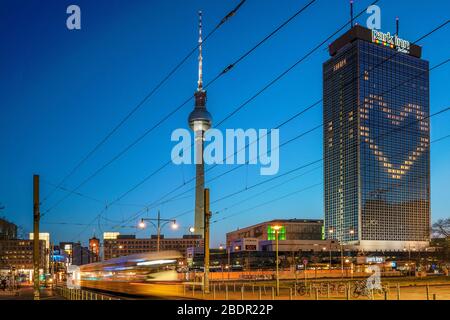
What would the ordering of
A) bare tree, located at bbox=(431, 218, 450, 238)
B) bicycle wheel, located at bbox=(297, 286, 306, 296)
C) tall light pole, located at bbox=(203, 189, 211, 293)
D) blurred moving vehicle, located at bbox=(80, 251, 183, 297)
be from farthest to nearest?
bare tree, located at bbox=(431, 218, 450, 238) < bicycle wheel, located at bbox=(297, 286, 306, 296) < blurred moving vehicle, located at bbox=(80, 251, 183, 297) < tall light pole, located at bbox=(203, 189, 211, 293)

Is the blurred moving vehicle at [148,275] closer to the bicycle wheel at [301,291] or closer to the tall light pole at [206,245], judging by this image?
the tall light pole at [206,245]

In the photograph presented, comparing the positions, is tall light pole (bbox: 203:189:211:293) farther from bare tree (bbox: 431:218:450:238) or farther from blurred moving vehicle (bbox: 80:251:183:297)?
bare tree (bbox: 431:218:450:238)

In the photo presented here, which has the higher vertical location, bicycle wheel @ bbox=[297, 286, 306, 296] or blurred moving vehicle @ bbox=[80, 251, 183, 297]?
blurred moving vehicle @ bbox=[80, 251, 183, 297]

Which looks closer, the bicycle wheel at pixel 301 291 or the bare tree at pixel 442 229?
the bicycle wheel at pixel 301 291

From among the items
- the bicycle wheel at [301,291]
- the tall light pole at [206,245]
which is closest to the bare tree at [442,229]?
the bicycle wheel at [301,291]

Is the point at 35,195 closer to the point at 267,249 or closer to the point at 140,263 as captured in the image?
the point at 140,263

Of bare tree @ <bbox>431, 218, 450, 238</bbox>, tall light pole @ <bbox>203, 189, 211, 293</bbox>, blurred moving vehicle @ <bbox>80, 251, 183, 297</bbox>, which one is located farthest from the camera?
bare tree @ <bbox>431, 218, 450, 238</bbox>

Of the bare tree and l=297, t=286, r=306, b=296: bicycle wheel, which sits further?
the bare tree

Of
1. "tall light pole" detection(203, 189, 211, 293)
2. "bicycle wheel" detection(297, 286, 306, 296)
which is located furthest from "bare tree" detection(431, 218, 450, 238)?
"tall light pole" detection(203, 189, 211, 293)

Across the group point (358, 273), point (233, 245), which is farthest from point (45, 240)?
point (358, 273)

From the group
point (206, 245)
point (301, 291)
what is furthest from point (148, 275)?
point (301, 291)

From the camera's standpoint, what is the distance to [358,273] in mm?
96625

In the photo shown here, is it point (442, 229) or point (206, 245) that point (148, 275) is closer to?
point (206, 245)
